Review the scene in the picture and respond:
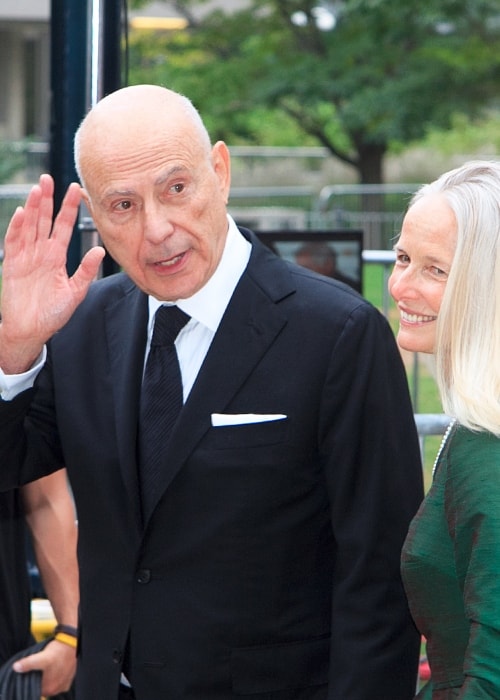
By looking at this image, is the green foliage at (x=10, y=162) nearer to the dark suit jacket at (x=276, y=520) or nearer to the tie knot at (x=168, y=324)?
the tie knot at (x=168, y=324)

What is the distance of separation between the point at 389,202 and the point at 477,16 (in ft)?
11.9

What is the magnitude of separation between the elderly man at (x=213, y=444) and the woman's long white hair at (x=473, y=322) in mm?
324

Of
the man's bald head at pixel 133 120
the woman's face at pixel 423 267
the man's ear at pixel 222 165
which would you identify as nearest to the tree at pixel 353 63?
the man's ear at pixel 222 165

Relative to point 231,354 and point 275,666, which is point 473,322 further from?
point 275,666

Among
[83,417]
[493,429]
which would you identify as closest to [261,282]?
[83,417]

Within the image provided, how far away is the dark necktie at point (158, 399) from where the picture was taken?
2.66 metres

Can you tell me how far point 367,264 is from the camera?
6969 mm

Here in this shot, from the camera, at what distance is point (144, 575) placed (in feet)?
8.70

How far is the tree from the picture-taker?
66.3 feet

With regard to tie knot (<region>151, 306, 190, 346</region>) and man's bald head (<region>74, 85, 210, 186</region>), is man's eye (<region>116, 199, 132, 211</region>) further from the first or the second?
tie knot (<region>151, 306, 190, 346</region>)

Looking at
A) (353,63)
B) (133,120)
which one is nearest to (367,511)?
(133,120)

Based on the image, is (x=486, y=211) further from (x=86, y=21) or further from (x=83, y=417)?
(x=86, y=21)

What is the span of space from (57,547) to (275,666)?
1105 mm

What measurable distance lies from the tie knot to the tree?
1774cm
